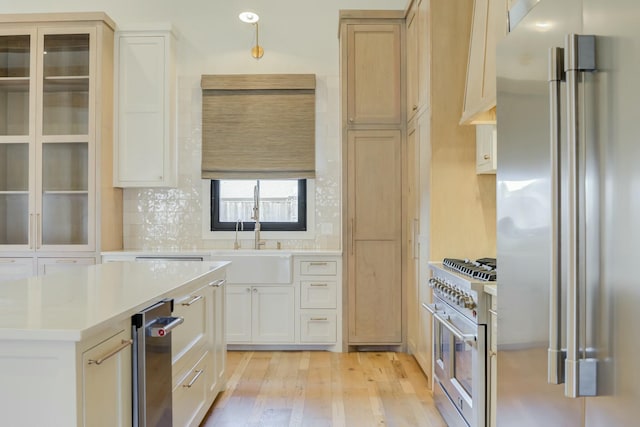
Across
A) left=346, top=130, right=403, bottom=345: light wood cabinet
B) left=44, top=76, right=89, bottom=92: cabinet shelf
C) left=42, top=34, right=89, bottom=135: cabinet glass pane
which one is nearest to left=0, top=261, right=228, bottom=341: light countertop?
left=346, top=130, right=403, bottom=345: light wood cabinet

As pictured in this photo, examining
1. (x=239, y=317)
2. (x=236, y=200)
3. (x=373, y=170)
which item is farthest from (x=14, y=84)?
(x=373, y=170)

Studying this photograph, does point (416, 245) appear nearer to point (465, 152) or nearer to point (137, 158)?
point (465, 152)

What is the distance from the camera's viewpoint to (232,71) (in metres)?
4.32

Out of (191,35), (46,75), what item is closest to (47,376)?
(46,75)

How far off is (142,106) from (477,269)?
323 cm

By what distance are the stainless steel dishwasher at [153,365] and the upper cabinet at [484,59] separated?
5.58 ft

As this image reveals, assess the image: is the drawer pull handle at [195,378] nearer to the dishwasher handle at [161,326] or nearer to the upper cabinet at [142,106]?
the dishwasher handle at [161,326]

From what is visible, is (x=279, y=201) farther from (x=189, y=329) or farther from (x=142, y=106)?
(x=189, y=329)

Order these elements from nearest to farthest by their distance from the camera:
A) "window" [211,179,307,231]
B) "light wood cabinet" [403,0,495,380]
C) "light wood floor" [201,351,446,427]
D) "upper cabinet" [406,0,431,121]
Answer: "light wood floor" [201,351,446,427] → "light wood cabinet" [403,0,495,380] → "upper cabinet" [406,0,431,121] → "window" [211,179,307,231]

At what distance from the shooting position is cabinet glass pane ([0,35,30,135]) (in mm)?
3930

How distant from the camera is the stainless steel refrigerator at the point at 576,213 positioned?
0.81m

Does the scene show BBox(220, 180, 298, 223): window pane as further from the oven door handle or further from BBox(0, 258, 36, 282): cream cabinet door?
the oven door handle

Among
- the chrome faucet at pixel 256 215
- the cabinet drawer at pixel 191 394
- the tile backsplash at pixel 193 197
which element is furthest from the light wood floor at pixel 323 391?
the tile backsplash at pixel 193 197

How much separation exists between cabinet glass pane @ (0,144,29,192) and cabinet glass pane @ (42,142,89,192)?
19 cm
